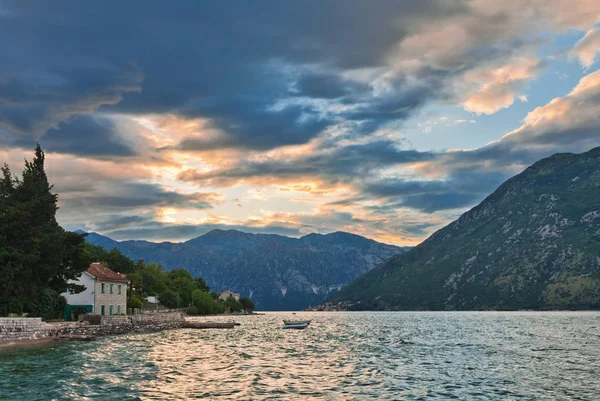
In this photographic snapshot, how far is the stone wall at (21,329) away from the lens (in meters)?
60.0

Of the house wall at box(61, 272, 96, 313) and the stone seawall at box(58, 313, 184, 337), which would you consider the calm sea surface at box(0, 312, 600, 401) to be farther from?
the house wall at box(61, 272, 96, 313)

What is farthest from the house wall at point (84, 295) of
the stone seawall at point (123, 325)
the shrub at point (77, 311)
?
the stone seawall at point (123, 325)

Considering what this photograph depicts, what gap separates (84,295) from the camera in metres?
96.1

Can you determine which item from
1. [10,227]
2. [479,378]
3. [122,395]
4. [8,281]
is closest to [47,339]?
[8,281]

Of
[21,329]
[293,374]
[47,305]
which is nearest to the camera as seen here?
[293,374]

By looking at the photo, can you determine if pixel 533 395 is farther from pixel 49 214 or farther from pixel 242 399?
pixel 49 214

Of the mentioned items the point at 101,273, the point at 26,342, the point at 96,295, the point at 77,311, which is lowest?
the point at 26,342

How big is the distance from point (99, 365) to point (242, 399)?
20.2 meters

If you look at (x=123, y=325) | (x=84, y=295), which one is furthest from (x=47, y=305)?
(x=123, y=325)

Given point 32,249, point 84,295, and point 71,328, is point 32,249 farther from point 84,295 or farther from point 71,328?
point 84,295

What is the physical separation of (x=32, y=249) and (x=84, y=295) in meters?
27.4

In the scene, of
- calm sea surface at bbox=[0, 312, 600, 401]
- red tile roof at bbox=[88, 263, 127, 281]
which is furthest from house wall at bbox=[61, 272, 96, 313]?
calm sea surface at bbox=[0, 312, 600, 401]

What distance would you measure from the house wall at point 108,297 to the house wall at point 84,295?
2.88 ft

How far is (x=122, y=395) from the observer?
3112 centimetres
